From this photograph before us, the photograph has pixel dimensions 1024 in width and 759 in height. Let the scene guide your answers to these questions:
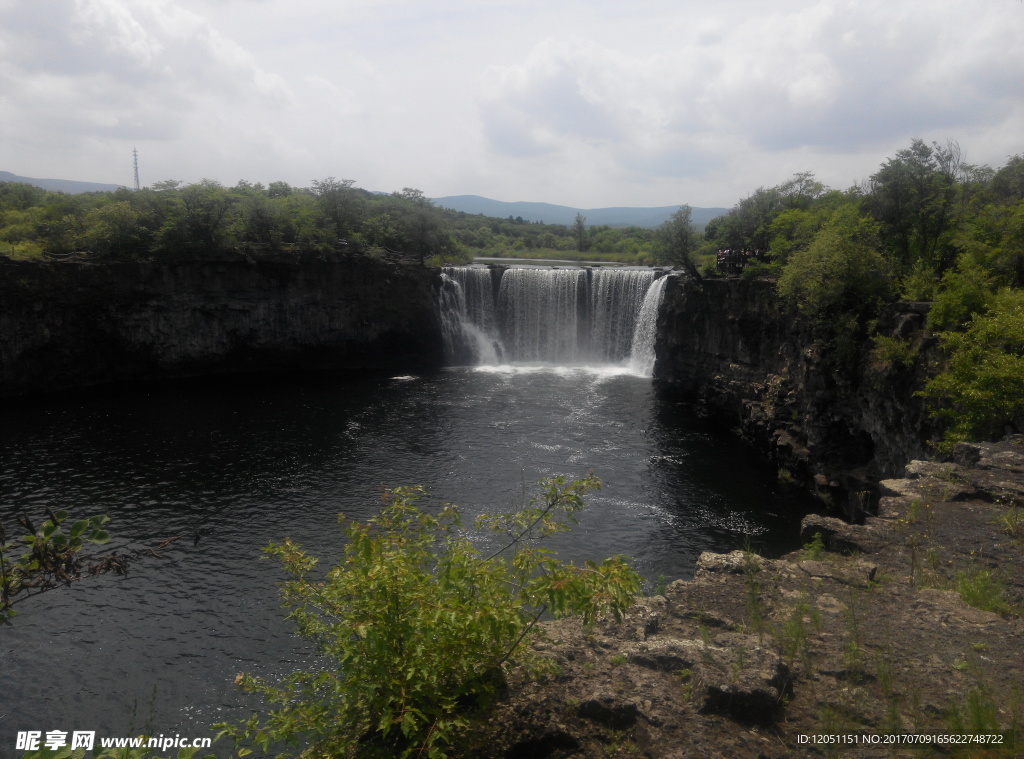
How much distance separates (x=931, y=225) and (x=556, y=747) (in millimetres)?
31300

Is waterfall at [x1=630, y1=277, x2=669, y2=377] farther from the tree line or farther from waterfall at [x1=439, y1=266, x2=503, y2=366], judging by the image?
the tree line

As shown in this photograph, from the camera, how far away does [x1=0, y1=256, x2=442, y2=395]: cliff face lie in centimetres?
4234

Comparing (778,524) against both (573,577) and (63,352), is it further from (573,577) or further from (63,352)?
(63,352)

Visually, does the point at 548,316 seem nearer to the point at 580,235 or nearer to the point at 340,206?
the point at 340,206

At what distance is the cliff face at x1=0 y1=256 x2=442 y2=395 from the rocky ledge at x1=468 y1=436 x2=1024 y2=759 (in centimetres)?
4366

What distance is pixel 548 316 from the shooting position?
51.8 m

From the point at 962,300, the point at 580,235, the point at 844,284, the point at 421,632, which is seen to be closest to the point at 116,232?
the point at 844,284

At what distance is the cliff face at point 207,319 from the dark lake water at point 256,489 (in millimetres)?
3570

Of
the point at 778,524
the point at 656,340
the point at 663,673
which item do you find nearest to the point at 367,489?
the point at 778,524

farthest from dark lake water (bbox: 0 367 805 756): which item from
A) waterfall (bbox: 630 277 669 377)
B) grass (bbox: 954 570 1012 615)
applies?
grass (bbox: 954 570 1012 615)

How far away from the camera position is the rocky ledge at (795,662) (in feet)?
22.6

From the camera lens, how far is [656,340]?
146 ft

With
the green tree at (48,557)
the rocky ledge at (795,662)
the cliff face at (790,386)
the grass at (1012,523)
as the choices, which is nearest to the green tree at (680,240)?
the cliff face at (790,386)

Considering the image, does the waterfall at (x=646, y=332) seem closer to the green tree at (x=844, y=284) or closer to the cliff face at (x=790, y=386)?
the cliff face at (x=790, y=386)
